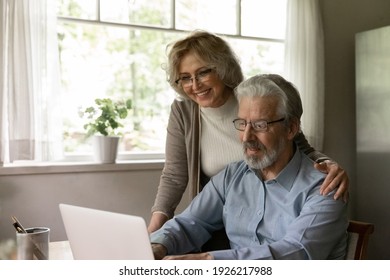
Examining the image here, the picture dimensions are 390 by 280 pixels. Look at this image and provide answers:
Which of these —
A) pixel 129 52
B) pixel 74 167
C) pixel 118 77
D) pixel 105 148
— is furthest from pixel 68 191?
pixel 129 52

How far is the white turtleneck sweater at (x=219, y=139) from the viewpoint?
5.34ft

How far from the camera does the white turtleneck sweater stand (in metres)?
1.63

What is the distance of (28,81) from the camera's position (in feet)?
7.23

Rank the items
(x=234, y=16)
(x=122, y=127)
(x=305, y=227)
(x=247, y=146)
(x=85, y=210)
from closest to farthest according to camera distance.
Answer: (x=85, y=210), (x=305, y=227), (x=247, y=146), (x=122, y=127), (x=234, y=16)

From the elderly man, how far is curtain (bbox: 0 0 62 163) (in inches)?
43.3

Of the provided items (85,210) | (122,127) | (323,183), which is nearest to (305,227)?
(323,183)

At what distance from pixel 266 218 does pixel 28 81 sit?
1425 millimetres

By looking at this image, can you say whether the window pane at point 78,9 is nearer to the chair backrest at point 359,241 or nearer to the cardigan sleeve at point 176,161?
the cardigan sleeve at point 176,161

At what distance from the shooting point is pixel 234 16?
2.91 metres

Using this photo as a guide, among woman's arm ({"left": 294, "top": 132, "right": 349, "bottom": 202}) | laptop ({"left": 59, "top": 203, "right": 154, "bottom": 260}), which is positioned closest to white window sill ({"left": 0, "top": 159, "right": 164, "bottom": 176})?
laptop ({"left": 59, "top": 203, "right": 154, "bottom": 260})

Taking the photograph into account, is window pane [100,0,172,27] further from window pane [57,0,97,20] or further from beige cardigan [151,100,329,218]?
beige cardigan [151,100,329,218]

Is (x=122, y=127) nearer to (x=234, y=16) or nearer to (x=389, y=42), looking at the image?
(x=234, y=16)
